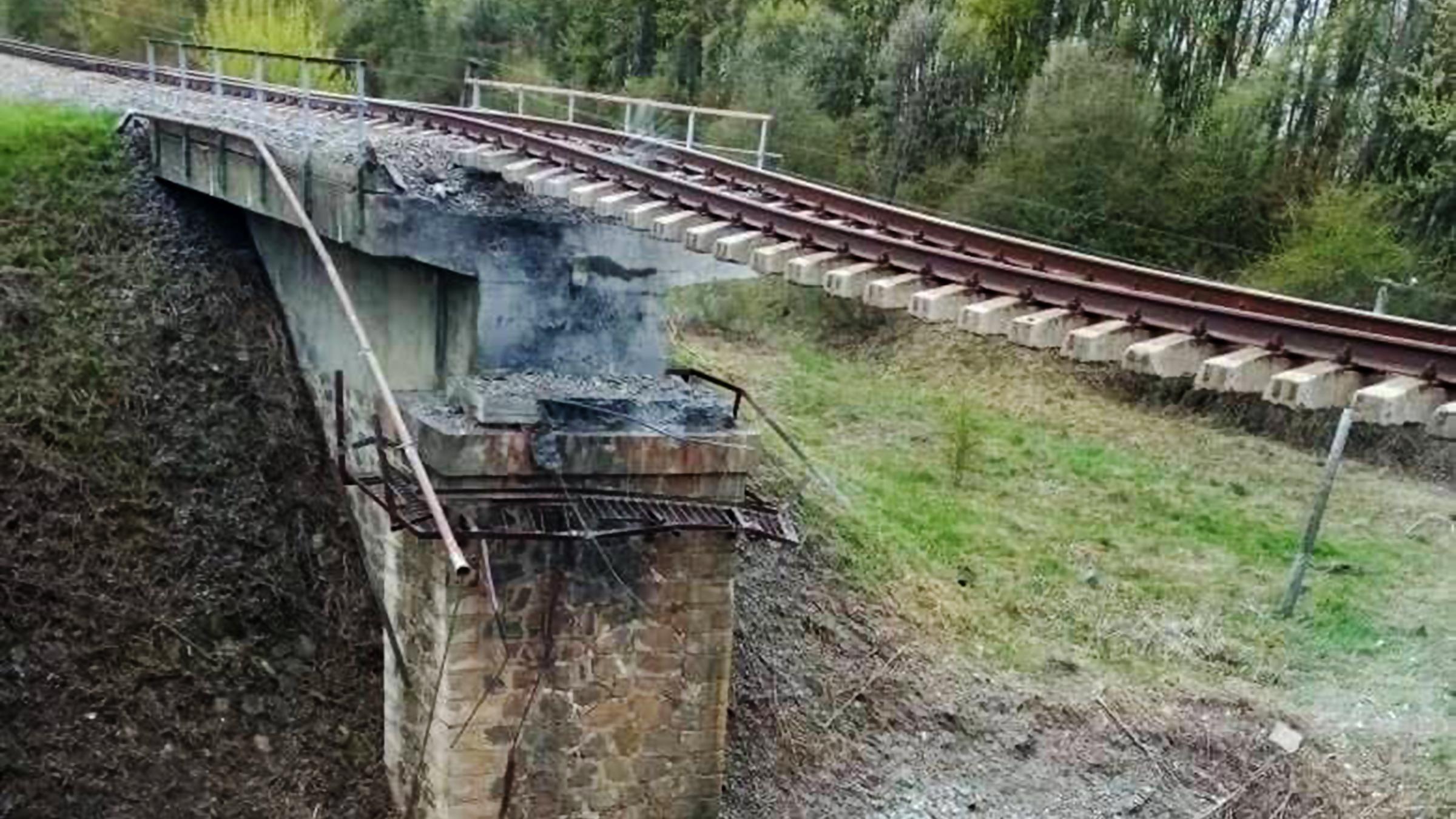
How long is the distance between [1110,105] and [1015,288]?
20.6 metres

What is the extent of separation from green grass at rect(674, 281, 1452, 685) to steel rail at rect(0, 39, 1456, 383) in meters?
5.28

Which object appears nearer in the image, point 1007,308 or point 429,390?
point 1007,308

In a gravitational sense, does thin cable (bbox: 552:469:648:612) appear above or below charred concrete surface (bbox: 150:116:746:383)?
below

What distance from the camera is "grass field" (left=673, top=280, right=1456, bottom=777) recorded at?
1402cm

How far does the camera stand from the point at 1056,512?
18766mm

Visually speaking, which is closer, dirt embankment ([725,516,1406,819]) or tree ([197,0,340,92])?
dirt embankment ([725,516,1406,819])

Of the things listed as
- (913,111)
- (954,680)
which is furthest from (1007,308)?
(913,111)

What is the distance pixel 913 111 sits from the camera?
29969 mm

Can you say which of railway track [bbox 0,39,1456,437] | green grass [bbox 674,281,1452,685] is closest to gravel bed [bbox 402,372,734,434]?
railway track [bbox 0,39,1456,437]

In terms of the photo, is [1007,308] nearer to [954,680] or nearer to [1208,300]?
[1208,300]

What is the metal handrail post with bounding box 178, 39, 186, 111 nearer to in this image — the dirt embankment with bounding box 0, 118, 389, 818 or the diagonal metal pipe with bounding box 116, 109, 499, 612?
the dirt embankment with bounding box 0, 118, 389, 818

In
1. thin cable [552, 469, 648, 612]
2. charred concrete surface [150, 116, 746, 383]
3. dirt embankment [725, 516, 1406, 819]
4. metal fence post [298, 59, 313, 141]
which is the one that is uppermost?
metal fence post [298, 59, 313, 141]

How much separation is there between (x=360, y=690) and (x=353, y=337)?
115 inches

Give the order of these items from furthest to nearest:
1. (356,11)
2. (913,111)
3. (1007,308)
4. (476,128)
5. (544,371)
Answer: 1. (356,11)
2. (913,111)
3. (476,128)
4. (544,371)
5. (1007,308)
